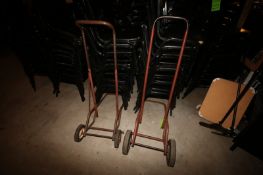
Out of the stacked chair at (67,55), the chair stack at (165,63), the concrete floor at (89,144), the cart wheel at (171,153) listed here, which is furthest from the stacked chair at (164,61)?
the stacked chair at (67,55)

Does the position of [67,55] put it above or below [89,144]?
above

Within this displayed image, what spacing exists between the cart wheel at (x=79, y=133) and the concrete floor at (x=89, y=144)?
8cm

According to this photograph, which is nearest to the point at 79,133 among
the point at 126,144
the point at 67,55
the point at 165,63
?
the point at 126,144

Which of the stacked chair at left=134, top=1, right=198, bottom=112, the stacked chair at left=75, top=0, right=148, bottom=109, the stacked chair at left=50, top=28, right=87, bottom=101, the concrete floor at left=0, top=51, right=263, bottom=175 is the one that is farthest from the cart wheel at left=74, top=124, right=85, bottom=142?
the stacked chair at left=134, top=1, right=198, bottom=112

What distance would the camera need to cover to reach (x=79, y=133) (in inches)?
81.7

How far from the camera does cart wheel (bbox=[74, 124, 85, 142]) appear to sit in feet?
6.66

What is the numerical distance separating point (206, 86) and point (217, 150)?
123 centimetres

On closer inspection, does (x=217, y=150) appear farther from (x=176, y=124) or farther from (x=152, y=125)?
(x=152, y=125)

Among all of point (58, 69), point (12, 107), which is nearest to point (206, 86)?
point (58, 69)

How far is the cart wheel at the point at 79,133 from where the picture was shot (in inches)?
79.9

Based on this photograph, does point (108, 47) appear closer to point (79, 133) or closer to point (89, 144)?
Result: point (79, 133)

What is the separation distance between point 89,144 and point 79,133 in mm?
196

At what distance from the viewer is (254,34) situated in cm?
228

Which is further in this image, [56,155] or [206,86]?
[206,86]
